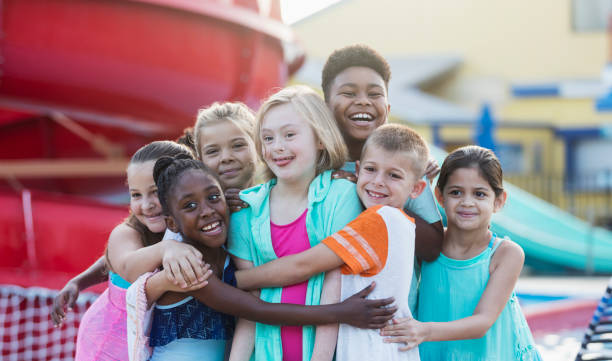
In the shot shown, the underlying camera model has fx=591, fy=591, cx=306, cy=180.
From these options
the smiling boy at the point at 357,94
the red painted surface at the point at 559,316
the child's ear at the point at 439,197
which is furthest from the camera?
the red painted surface at the point at 559,316

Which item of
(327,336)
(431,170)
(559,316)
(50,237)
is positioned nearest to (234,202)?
(327,336)

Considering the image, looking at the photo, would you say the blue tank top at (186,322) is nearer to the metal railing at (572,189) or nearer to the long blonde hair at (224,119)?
the long blonde hair at (224,119)

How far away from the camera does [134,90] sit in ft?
13.4

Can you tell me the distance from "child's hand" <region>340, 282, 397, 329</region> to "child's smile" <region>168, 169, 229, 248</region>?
40 cm

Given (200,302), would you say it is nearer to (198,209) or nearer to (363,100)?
(198,209)

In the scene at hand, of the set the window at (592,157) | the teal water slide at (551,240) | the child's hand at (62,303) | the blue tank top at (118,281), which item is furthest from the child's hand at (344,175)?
the window at (592,157)

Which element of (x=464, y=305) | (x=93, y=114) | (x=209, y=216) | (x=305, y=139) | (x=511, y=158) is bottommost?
(x=464, y=305)

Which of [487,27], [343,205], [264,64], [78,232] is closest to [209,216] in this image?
[343,205]

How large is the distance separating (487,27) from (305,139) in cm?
1341

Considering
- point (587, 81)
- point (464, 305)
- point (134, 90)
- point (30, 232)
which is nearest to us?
point (464, 305)

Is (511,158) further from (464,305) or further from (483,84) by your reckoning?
(464,305)

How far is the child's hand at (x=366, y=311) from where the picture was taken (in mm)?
1538

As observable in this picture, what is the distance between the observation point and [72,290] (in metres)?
2.14

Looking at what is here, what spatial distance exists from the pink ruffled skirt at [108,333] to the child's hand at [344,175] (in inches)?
30.4
